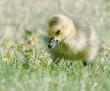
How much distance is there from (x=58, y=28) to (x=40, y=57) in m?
0.53

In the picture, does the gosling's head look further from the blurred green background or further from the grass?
the blurred green background

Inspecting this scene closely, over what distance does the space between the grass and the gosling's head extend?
0.24 meters

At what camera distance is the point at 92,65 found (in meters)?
2.93

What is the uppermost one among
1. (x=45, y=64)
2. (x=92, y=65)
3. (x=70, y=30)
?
(x=70, y=30)

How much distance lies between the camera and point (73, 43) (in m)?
2.95

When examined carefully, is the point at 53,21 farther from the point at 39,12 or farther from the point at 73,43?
the point at 39,12

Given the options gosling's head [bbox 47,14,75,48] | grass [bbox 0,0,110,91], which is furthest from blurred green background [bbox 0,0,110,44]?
gosling's head [bbox 47,14,75,48]

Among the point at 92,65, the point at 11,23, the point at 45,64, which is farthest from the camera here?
the point at 11,23

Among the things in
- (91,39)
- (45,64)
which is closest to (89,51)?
(91,39)

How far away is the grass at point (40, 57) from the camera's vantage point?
6.63 feet

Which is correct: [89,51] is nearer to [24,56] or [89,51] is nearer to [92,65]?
[92,65]

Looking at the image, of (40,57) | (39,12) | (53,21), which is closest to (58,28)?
(53,21)

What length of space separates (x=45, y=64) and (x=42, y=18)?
235cm

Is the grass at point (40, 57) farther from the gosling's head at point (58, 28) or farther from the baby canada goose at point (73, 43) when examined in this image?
the gosling's head at point (58, 28)
